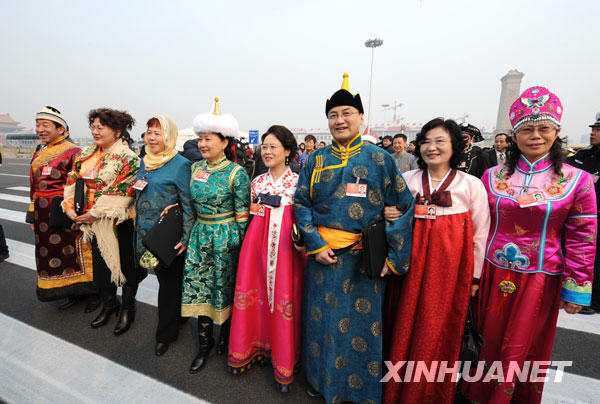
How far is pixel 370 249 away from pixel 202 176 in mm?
1378

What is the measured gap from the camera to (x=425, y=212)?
1.70 metres

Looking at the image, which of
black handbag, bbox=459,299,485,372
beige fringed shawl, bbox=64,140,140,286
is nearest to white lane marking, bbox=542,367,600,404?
black handbag, bbox=459,299,485,372

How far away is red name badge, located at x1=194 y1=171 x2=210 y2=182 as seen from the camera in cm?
212

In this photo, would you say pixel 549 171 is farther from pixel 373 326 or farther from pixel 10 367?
pixel 10 367

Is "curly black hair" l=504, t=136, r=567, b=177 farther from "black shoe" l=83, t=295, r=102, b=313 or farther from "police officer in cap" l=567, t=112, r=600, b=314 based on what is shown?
"black shoe" l=83, t=295, r=102, b=313

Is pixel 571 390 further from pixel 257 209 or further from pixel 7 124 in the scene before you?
pixel 7 124

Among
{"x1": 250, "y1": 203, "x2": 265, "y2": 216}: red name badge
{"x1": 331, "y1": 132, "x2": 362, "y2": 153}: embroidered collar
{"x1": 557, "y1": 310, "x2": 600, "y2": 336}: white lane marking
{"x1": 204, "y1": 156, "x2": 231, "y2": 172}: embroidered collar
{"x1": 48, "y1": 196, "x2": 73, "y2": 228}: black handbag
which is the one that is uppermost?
{"x1": 331, "y1": 132, "x2": 362, "y2": 153}: embroidered collar

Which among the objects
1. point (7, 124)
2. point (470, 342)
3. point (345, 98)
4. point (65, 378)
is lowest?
point (65, 378)

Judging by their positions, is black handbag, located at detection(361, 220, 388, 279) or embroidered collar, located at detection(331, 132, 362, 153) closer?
black handbag, located at detection(361, 220, 388, 279)

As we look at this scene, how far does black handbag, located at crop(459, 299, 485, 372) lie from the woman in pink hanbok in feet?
0.45

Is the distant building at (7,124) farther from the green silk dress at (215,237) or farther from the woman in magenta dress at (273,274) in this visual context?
the woman in magenta dress at (273,274)

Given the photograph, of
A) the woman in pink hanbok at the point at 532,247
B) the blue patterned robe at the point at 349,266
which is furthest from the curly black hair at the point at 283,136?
the woman in pink hanbok at the point at 532,247

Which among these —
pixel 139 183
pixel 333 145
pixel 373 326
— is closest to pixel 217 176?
pixel 139 183

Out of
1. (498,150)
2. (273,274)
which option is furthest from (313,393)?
(498,150)
